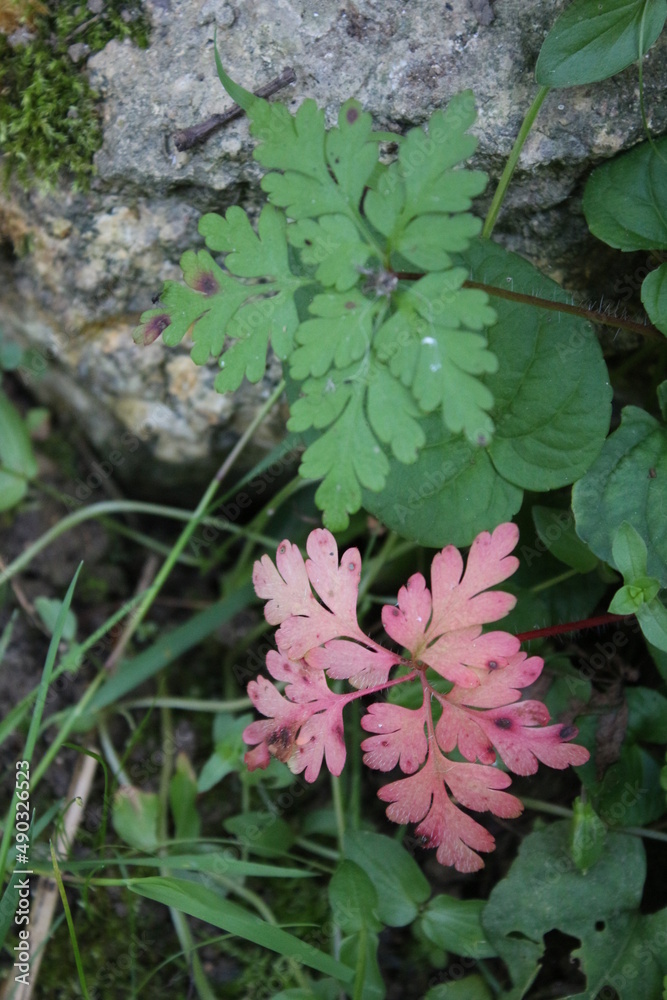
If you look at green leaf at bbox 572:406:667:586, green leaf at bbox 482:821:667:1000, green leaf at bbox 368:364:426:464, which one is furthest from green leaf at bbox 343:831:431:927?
green leaf at bbox 368:364:426:464

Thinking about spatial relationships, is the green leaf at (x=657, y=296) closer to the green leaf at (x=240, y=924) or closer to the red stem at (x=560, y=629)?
the red stem at (x=560, y=629)

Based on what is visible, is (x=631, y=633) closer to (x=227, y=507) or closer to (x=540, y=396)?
(x=540, y=396)

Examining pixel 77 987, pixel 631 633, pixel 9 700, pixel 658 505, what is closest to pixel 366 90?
pixel 658 505

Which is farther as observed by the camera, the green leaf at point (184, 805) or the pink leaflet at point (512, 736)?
the green leaf at point (184, 805)

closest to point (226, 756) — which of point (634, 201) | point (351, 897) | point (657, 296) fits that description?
A: point (351, 897)

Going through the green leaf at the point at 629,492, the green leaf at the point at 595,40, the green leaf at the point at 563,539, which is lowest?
the green leaf at the point at 563,539

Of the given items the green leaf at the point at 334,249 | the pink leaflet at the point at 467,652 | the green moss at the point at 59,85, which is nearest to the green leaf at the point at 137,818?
the pink leaflet at the point at 467,652

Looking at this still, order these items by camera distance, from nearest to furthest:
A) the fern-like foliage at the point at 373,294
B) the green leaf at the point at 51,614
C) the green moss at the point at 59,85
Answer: the fern-like foliage at the point at 373,294 < the green moss at the point at 59,85 < the green leaf at the point at 51,614
